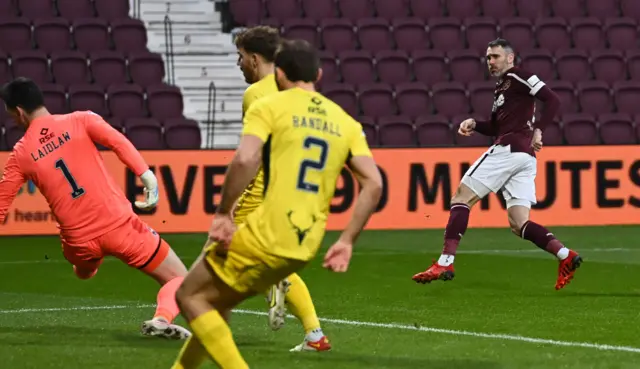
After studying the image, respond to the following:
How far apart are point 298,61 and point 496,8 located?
16.4 m

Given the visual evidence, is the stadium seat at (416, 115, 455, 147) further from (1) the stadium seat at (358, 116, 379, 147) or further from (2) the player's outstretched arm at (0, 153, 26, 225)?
(2) the player's outstretched arm at (0, 153, 26, 225)

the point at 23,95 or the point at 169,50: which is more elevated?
the point at 23,95

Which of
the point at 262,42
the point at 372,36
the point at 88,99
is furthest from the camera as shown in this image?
the point at 372,36

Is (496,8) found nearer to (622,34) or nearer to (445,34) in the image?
(445,34)

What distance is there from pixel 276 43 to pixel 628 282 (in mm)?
5305

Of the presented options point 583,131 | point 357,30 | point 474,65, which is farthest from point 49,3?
point 583,131

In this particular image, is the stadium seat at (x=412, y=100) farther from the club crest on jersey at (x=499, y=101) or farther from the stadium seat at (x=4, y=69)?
the club crest on jersey at (x=499, y=101)

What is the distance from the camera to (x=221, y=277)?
5570 mm

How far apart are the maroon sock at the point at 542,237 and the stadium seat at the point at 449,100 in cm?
881

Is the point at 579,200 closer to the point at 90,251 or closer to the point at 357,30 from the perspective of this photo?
the point at 357,30

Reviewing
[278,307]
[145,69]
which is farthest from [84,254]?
[145,69]

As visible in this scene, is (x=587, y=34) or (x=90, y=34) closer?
(x=90, y=34)

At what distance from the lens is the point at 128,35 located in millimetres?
19781

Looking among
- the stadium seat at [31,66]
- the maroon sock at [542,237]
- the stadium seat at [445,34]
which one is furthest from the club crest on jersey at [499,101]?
the stadium seat at [445,34]
